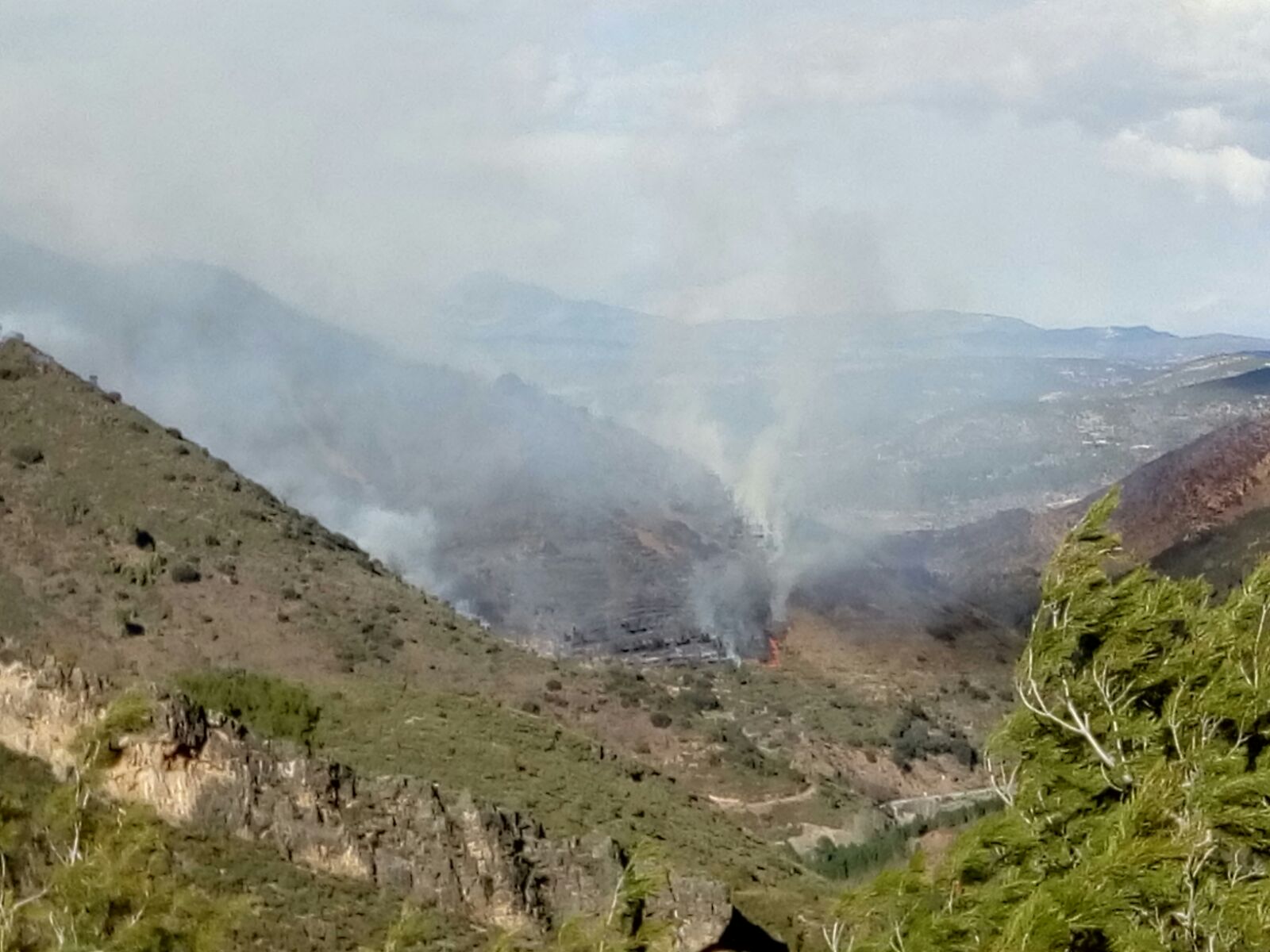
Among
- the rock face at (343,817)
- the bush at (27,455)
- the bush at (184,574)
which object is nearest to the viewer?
the rock face at (343,817)

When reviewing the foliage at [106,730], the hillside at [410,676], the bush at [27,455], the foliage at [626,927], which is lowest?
the hillside at [410,676]

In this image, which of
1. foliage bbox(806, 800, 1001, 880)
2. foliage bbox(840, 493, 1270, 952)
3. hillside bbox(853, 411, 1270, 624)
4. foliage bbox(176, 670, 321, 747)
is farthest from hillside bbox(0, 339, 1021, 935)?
hillside bbox(853, 411, 1270, 624)

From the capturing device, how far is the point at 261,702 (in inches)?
1496

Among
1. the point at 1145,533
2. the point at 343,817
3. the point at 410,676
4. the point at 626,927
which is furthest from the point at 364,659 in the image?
the point at 1145,533

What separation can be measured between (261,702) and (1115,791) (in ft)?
95.1

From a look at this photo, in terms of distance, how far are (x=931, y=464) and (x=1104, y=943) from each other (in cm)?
18843

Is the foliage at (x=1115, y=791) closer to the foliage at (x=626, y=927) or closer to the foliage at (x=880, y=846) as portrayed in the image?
the foliage at (x=626, y=927)

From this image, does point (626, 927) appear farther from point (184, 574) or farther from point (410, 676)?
point (184, 574)

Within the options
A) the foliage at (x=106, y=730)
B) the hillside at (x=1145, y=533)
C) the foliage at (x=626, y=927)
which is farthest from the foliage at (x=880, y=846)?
the hillside at (x=1145, y=533)

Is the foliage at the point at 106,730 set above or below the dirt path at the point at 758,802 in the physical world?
above

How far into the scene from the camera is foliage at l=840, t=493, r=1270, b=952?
30.1ft

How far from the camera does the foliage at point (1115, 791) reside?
361 inches

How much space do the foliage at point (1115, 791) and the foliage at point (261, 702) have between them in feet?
79.6

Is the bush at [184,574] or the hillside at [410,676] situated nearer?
the hillside at [410,676]
